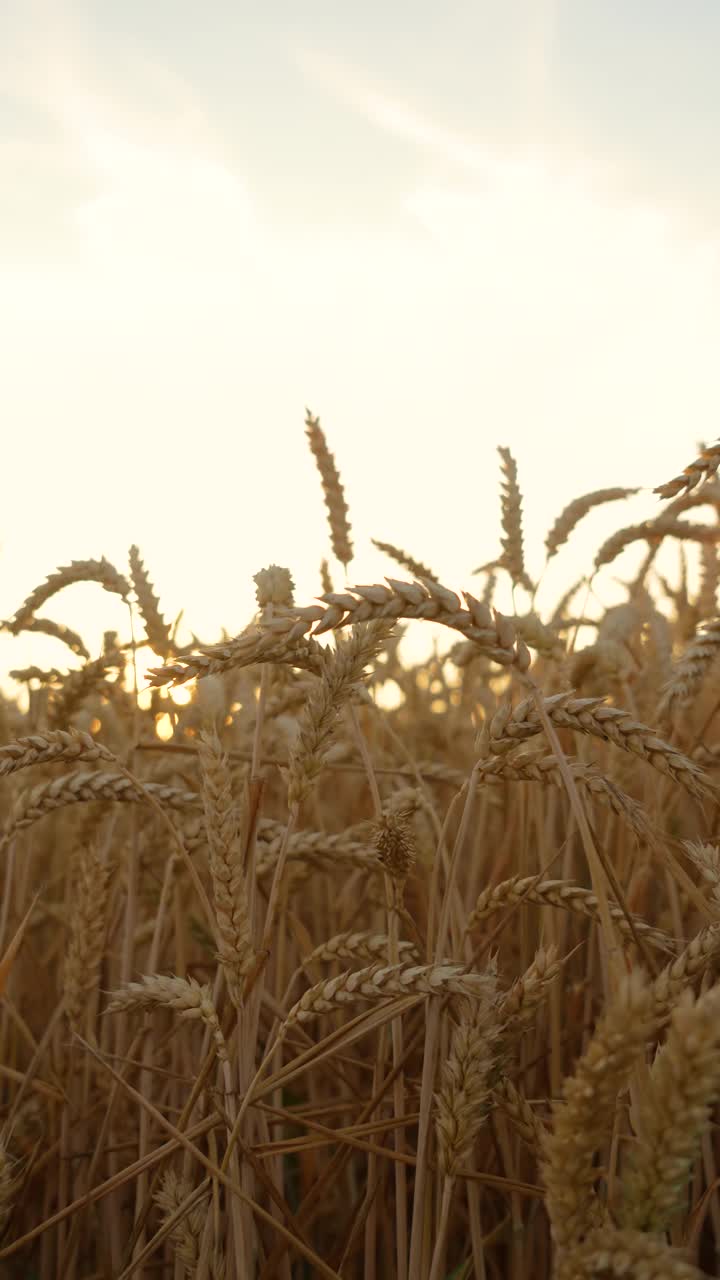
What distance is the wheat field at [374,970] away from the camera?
2.98 ft

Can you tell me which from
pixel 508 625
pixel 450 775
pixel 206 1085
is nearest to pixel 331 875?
pixel 450 775

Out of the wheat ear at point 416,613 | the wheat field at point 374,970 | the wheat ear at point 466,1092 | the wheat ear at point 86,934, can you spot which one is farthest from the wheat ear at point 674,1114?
the wheat ear at point 86,934

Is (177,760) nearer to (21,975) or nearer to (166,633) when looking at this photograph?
(166,633)

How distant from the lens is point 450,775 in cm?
203

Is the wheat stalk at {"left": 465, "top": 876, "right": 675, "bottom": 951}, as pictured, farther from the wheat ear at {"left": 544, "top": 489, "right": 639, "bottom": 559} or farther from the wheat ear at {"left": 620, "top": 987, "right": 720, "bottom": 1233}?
the wheat ear at {"left": 544, "top": 489, "right": 639, "bottom": 559}

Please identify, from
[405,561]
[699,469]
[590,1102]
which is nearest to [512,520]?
[405,561]

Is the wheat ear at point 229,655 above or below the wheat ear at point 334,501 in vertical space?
below

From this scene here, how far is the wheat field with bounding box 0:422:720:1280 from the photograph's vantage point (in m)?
0.91

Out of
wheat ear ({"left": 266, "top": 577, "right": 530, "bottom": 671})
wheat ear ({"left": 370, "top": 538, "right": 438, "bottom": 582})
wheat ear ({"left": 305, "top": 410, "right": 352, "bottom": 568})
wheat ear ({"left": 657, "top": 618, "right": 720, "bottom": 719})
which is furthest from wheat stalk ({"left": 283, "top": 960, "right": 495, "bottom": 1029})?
wheat ear ({"left": 370, "top": 538, "right": 438, "bottom": 582})

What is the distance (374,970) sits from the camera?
1.00 meters

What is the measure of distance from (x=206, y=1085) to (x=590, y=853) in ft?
2.00

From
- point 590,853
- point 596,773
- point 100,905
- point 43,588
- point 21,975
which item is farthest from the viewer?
point 21,975

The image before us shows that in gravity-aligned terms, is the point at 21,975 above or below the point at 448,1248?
above

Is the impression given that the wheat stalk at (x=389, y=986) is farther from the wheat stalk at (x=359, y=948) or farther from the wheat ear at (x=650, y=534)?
the wheat ear at (x=650, y=534)
